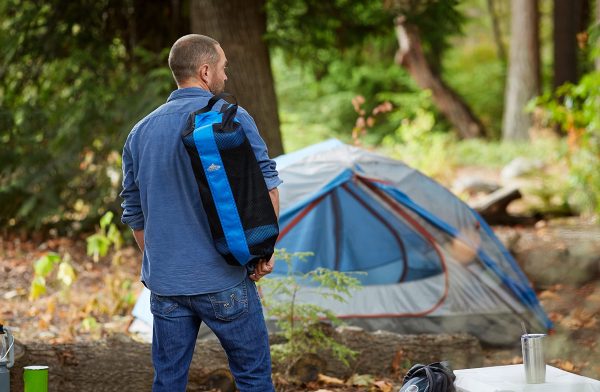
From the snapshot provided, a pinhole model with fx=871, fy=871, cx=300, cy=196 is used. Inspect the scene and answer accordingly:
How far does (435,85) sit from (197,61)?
1529 centimetres

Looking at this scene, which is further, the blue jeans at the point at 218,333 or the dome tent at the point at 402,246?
the dome tent at the point at 402,246

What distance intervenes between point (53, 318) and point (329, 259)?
209cm

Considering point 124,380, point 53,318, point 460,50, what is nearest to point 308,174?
point 124,380

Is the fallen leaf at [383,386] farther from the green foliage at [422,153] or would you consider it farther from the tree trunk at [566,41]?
the tree trunk at [566,41]

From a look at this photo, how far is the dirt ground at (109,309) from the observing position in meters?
5.31

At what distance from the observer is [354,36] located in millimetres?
8820

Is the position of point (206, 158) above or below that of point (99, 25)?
below

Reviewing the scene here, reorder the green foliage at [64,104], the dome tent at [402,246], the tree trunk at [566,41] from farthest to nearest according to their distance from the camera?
the tree trunk at [566,41] < the green foliage at [64,104] < the dome tent at [402,246]

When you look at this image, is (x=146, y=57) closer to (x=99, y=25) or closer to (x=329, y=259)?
(x=99, y=25)

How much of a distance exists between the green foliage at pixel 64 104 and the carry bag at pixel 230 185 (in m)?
5.46

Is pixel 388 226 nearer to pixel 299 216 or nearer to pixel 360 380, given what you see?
pixel 299 216

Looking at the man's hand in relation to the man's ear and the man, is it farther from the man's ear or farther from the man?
the man's ear

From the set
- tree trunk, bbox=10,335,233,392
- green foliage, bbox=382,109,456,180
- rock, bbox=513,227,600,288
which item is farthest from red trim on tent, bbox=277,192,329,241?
green foliage, bbox=382,109,456,180

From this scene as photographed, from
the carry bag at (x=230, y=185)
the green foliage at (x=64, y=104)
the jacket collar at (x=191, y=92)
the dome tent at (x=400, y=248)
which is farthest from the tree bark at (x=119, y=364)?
the green foliage at (x=64, y=104)
